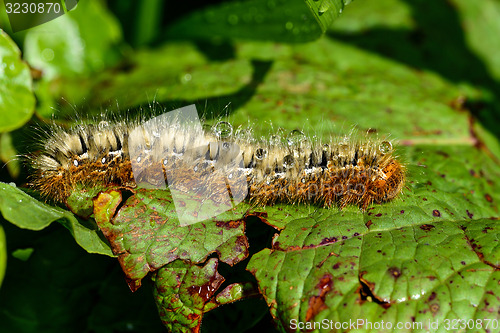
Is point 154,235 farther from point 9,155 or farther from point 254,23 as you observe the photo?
point 254,23

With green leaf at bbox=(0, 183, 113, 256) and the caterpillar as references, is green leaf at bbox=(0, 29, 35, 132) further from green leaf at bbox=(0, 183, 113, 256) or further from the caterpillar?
green leaf at bbox=(0, 183, 113, 256)

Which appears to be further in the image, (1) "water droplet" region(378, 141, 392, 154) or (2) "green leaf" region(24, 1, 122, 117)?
(2) "green leaf" region(24, 1, 122, 117)

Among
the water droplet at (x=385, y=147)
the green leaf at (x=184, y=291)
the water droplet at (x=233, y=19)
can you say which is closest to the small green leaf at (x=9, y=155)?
the green leaf at (x=184, y=291)

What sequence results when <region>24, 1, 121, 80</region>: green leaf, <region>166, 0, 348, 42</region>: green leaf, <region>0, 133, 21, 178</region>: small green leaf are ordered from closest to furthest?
<region>0, 133, 21, 178</region>: small green leaf
<region>166, 0, 348, 42</region>: green leaf
<region>24, 1, 121, 80</region>: green leaf

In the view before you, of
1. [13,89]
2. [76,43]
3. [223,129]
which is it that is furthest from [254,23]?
[13,89]

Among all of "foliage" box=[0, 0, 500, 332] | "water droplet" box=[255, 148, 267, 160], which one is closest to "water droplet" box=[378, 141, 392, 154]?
"foliage" box=[0, 0, 500, 332]

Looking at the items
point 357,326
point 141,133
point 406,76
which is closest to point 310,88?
point 406,76

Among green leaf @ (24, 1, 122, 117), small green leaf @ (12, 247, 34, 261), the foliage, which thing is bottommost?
small green leaf @ (12, 247, 34, 261)

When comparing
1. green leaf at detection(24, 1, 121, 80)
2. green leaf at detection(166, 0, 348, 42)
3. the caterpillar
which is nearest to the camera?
the caterpillar

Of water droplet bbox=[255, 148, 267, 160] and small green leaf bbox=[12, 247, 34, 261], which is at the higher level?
water droplet bbox=[255, 148, 267, 160]
